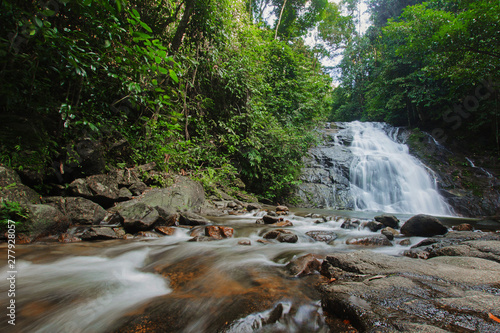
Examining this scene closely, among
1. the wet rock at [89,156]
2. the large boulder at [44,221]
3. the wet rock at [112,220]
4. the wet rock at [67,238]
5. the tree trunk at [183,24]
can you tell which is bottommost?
the wet rock at [67,238]

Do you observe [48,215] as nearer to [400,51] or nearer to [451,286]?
[451,286]

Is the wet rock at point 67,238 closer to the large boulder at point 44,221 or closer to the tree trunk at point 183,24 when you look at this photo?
the large boulder at point 44,221

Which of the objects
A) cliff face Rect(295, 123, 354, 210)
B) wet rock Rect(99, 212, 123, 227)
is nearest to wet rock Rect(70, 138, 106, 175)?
wet rock Rect(99, 212, 123, 227)

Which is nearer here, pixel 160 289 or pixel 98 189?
pixel 160 289

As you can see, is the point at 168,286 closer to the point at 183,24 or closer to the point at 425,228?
the point at 425,228

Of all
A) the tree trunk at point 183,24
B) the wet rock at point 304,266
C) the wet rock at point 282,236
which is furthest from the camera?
the tree trunk at point 183,24

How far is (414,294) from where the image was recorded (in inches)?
61.4

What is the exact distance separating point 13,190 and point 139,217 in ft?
5.67

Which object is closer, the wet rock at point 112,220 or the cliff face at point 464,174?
the wet rock at point 112,220

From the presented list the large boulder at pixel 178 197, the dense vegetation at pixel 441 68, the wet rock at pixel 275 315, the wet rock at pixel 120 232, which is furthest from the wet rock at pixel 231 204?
the dense vegetation at pixel 441 68

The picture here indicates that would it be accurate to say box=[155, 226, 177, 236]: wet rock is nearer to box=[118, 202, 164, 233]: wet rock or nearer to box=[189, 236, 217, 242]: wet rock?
box=[118, 202, 164, 233]: wet rock

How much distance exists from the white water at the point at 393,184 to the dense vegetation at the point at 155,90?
3.46m

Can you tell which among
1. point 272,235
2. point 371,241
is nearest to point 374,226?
point 371,241

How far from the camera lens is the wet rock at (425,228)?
15.1 ft
